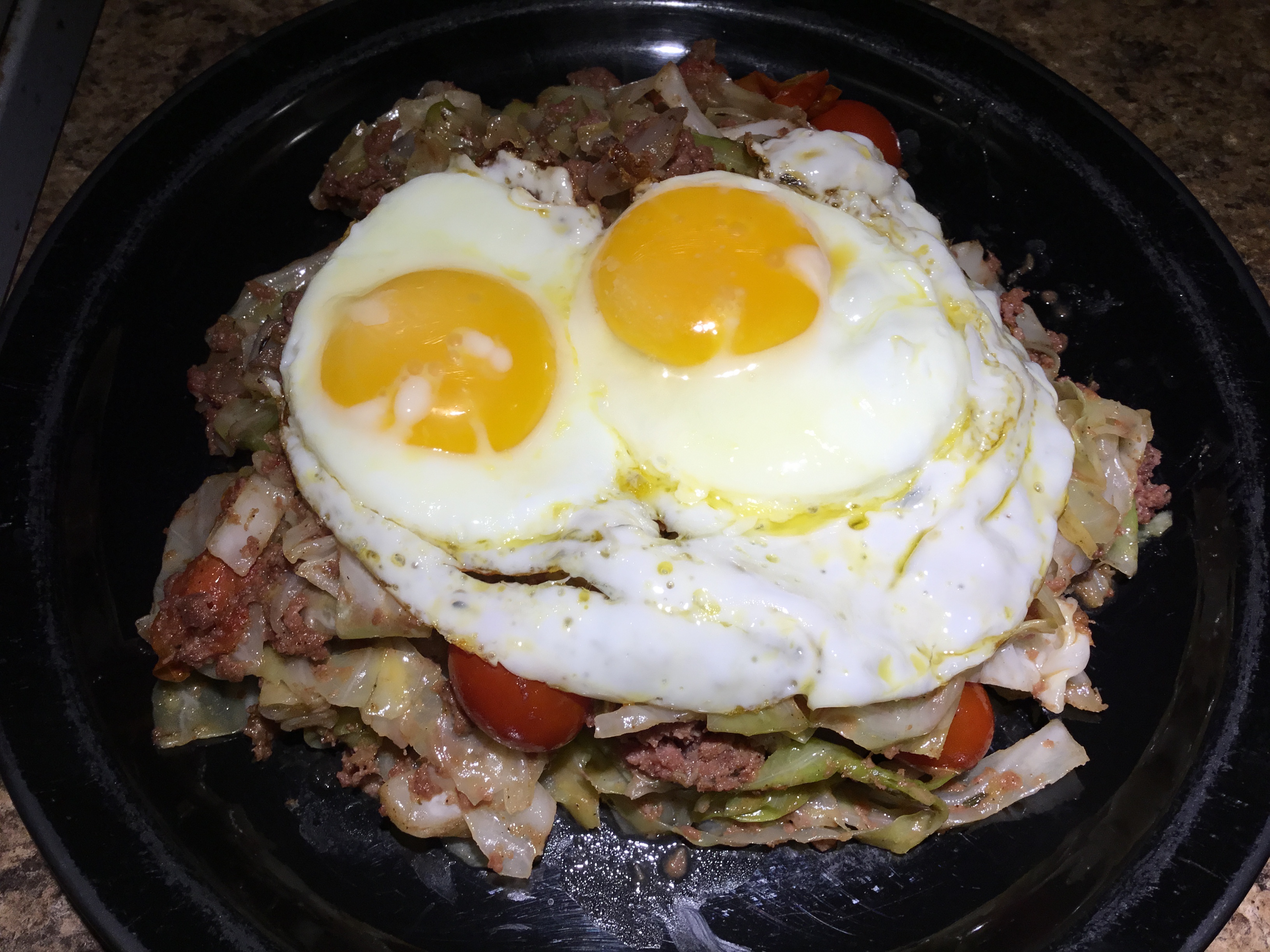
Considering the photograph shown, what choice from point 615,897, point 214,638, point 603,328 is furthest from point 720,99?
point 615,897

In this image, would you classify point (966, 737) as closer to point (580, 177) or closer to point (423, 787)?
point (423, 787)

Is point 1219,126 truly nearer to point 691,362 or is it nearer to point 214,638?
point 691,362

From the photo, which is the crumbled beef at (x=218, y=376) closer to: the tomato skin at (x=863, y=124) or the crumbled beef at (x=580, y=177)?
the crumbled beef at (x=580, y=177)

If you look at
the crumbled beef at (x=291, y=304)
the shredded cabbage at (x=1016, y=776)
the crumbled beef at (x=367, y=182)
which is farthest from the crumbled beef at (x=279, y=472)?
the shredded cabbage at (x=1016, y=776)

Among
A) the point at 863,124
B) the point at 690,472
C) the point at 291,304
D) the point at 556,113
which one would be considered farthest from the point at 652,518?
the point at 863,124

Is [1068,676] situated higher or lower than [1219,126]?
lower

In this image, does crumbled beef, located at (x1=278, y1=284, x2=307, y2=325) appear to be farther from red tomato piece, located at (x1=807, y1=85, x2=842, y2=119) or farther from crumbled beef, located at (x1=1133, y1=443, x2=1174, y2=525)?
crumbled beef, located at (x1=1133, y1=443, x2=1174, y2=525)
